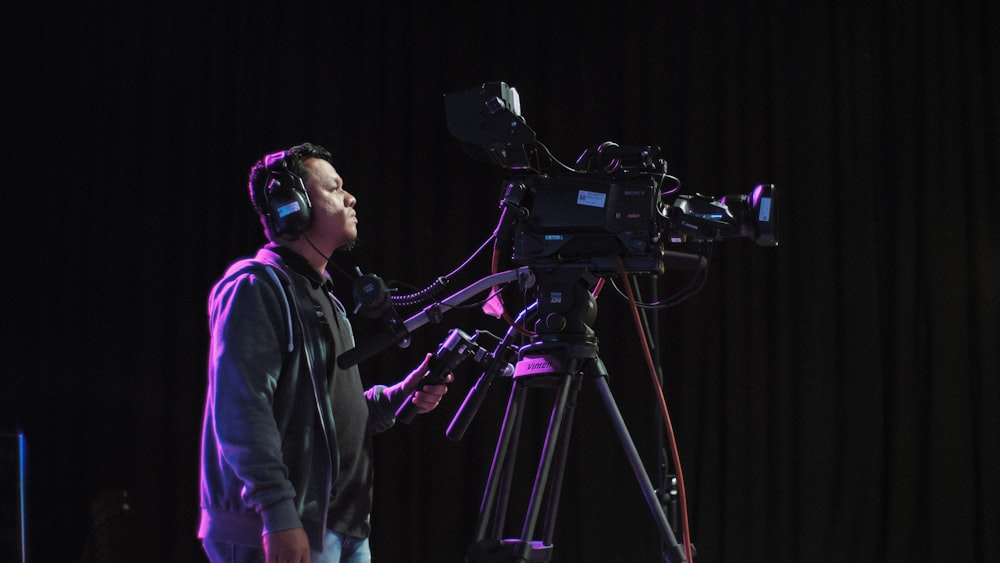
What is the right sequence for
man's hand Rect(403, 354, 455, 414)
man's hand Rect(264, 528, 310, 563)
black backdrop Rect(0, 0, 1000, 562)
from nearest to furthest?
man's hand Rect(264, 528, 310, 563) < man's hand Rect(403, 354, 455, 414) < black backdrop Rect(0, 0, 1000, 562)

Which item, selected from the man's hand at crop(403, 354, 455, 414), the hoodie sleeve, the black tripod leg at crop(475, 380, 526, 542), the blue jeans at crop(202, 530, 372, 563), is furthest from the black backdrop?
the hoodie sleeve

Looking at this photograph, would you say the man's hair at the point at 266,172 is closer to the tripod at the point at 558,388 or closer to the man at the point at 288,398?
the man at the point at 288,398

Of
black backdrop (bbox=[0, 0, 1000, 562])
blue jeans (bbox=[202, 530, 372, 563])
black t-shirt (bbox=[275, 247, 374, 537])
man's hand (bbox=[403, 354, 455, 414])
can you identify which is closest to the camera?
blue jeans (bbox=[202, 530, 372, 563])

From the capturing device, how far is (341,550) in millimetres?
1905

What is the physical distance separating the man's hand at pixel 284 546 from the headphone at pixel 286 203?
24.7 inches

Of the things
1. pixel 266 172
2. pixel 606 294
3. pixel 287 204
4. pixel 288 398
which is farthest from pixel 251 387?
pixel 606 294

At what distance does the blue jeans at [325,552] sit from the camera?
1733 millimetres

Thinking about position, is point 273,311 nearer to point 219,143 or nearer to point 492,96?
point 492,96

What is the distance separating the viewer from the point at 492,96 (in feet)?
A: 6.03

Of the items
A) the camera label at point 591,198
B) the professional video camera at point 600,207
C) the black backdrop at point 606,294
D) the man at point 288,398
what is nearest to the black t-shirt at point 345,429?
the man at point 288,398

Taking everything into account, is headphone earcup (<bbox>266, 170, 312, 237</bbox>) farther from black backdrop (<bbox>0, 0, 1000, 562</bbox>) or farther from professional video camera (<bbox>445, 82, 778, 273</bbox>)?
black backdrop (<bbox>0, 0, 1000, 562</bbox>)

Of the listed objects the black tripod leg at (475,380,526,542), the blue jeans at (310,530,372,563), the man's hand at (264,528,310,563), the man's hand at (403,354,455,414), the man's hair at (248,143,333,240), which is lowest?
the blue jeans at (310,530,372,563)

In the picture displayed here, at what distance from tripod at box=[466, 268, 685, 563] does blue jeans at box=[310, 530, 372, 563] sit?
30cm

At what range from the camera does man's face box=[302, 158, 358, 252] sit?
2.04 meters
